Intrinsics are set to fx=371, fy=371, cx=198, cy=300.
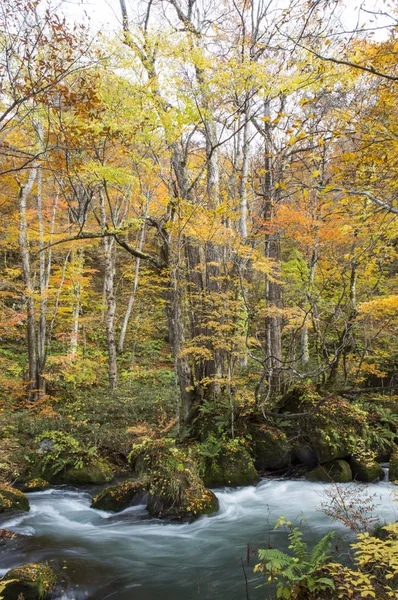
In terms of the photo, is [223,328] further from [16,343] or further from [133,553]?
[16,343]

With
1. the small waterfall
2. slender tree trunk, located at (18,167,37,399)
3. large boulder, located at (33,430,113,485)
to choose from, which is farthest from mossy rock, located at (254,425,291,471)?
slender tree trunk, located at (18,167,37,399)

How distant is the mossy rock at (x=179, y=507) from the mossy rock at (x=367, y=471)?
10.9ft

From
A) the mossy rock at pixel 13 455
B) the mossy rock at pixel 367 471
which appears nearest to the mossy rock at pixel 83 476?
the mossy rock at pixel 13 455

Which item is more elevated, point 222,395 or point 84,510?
point 222,395

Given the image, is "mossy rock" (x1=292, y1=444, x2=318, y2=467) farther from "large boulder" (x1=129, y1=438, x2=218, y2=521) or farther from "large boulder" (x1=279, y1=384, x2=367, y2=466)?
"large boulder" (x1=129, y1=438, x2=218, y2=521)

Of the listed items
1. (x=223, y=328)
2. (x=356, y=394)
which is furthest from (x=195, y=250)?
(x=356, y=394)

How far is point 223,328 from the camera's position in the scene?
8211 mm

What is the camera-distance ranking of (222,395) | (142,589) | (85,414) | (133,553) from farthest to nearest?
(85,414) → (222,395) → (133,553) → (142,589)

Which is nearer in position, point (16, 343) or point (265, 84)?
point (265, 84)

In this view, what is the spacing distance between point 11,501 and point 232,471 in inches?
173

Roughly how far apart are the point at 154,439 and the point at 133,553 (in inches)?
85.5

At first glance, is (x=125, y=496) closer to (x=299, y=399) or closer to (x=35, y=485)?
(x=35, y=485)

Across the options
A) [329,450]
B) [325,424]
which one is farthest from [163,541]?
[325,424]

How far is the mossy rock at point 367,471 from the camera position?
783 centimetres
